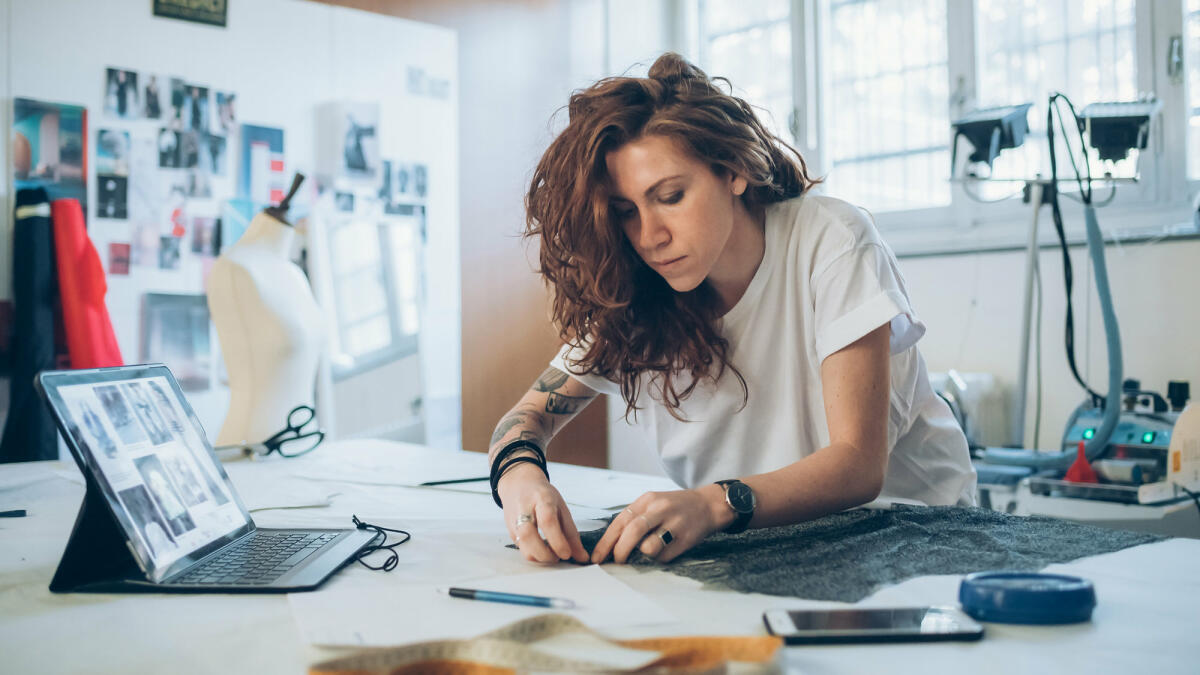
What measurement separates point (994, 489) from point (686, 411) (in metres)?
1.31

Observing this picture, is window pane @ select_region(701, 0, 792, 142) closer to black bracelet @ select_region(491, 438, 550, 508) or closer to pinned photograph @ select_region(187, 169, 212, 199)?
pinned photograph @ select_region(187, 169, 212, 199)

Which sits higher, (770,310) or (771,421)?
(770,310)

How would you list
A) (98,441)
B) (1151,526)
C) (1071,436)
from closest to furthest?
(98,441), (1151,526), (1071,436)

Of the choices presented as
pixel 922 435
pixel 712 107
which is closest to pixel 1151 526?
pixel 922 435

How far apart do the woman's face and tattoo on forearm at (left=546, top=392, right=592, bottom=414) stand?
280 millimetres

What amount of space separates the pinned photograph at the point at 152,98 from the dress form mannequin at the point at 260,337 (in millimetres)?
956

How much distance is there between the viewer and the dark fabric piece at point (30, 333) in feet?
7.02

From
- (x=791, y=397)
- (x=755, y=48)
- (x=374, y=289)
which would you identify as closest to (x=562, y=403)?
(x=791, y=397)

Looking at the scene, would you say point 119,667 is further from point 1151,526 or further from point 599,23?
point 599,23

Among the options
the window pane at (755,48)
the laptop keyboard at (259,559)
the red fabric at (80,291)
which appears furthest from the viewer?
the window pane at (755,48)

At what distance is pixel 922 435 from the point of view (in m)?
1.26

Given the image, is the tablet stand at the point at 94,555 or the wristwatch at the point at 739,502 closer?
the tablet stand at the point at 94,555

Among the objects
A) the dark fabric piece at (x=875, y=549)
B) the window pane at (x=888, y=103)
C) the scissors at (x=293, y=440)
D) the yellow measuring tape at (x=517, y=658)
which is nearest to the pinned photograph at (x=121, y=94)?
the scissors at (x=293, y=440)

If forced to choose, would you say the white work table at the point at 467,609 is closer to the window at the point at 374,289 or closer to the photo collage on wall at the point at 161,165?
the photo collage on wall at the point at 161,165
